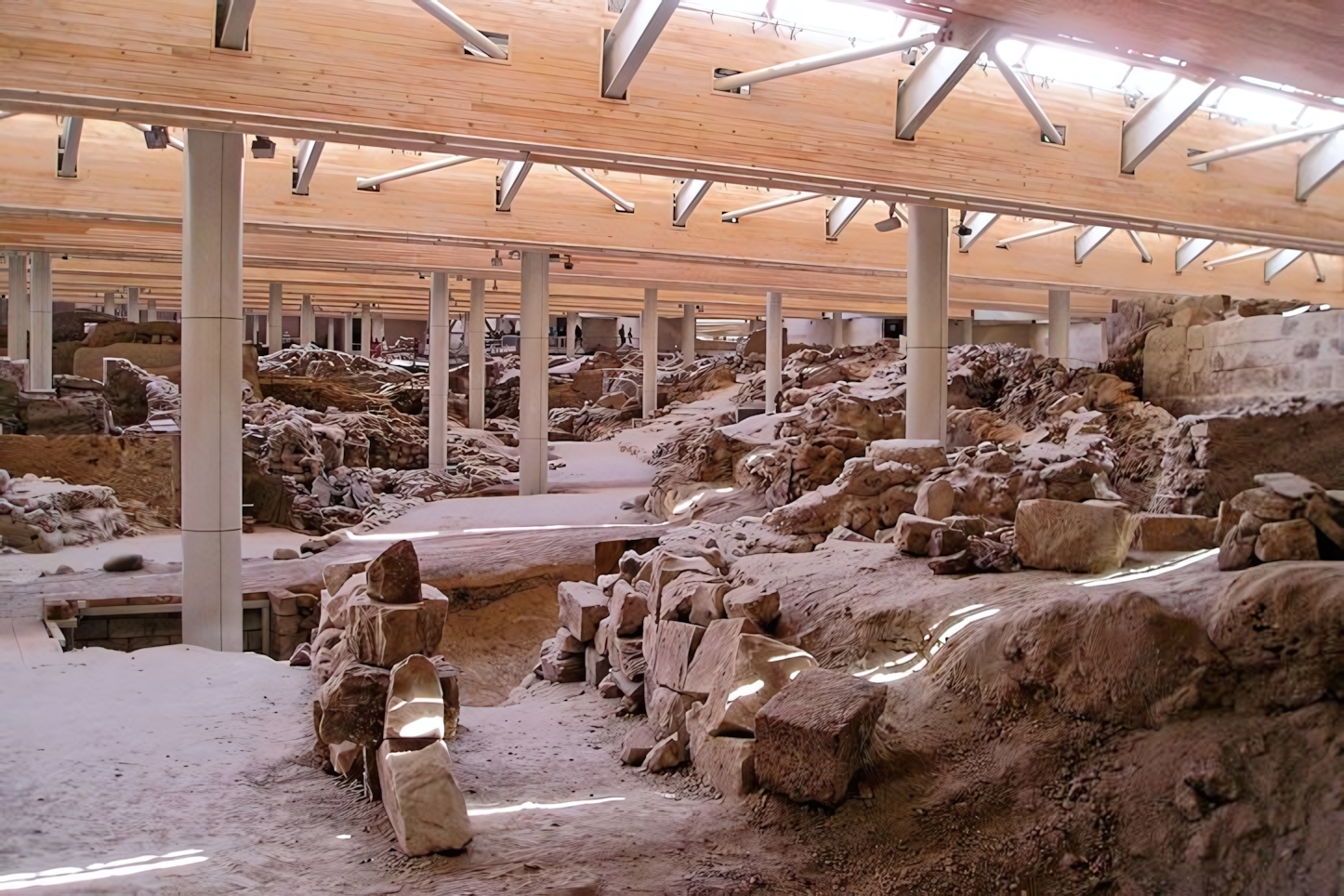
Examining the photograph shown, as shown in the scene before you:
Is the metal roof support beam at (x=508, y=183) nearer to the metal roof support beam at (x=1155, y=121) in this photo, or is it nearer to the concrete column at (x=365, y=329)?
the metal roof support beam at (x=1155, y=121)

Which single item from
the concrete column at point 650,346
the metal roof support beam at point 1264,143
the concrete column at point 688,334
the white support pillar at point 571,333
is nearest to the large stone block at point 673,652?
the metal roof support beam at point 1264,143

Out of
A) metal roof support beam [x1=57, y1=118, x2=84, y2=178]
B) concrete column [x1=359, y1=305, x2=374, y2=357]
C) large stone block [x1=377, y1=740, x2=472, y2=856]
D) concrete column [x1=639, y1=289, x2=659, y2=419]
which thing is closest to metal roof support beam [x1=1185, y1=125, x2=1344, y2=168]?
large stone block [x1=377, y1=740, x2=472, y2=856]

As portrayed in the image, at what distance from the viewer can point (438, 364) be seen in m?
21.1

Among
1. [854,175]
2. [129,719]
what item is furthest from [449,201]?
[129,719]

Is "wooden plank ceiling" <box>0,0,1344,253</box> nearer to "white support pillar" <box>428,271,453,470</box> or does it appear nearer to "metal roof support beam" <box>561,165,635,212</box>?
"metal roof support beam" <box>561,165,635,212</box>

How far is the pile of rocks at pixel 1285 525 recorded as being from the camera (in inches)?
208

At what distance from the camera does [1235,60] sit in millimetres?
5336

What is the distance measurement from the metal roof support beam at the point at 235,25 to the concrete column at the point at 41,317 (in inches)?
583

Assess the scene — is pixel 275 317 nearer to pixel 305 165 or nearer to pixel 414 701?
pixel 305 165

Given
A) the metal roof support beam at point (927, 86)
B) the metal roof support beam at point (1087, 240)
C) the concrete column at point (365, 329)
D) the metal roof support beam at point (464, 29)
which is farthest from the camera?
the concrete column at point (365, 329)

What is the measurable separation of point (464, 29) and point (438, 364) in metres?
13.1

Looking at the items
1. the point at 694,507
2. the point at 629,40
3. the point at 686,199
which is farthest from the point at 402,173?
the point at 694,507

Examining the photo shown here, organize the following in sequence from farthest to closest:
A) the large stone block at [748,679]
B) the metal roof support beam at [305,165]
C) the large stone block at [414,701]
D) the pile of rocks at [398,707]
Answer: the metal roof support beam at [305,165], the large stone block at [748,679], the large stone block at [414,701], the pile of rocks at [398,707]

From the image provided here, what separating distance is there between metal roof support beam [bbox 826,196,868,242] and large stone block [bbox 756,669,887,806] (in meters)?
12.3
